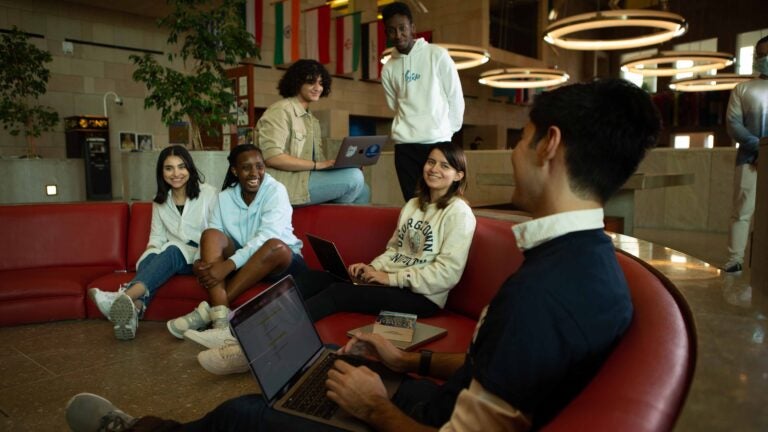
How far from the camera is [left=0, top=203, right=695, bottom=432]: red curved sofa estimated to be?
35.5 inches

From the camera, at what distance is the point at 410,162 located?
11.2 ft

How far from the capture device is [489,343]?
91 centimetres

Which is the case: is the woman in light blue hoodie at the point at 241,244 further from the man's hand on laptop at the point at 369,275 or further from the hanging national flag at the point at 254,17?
the hanging national flag at the point at 254,17

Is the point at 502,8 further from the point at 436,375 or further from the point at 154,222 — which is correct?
the point at 436,375

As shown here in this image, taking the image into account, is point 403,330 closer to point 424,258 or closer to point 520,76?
point 424,258

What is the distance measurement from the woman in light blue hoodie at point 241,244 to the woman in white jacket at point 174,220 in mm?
283

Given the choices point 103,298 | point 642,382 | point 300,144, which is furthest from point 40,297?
point 642,382

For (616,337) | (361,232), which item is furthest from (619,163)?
(361,232)

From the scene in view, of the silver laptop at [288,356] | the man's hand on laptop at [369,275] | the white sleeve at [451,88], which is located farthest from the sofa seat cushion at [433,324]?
the white sleeve at [451,88]

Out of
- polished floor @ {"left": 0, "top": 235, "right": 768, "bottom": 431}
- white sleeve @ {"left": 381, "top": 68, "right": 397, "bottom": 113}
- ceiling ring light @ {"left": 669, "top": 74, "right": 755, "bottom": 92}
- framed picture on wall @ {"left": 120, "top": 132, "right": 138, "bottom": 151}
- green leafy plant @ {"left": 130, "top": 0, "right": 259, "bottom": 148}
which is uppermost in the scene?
ceiling ring light @ {"left": 669, "top": 74, "right": 755, "bottom": 92}

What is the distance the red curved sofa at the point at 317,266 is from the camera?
90 cm

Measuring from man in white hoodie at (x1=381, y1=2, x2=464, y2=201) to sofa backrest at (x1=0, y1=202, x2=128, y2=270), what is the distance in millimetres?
2147

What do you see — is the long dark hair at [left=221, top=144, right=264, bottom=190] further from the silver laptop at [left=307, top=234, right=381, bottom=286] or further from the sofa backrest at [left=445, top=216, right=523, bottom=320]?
the sofa backrest at [left=445, top=216, right=523, bottom=320]

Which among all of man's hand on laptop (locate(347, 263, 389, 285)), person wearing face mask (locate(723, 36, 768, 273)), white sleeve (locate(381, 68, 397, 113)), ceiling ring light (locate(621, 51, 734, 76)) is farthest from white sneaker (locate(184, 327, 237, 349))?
ceiling ring light (locate(621, 51, 734, 76))
